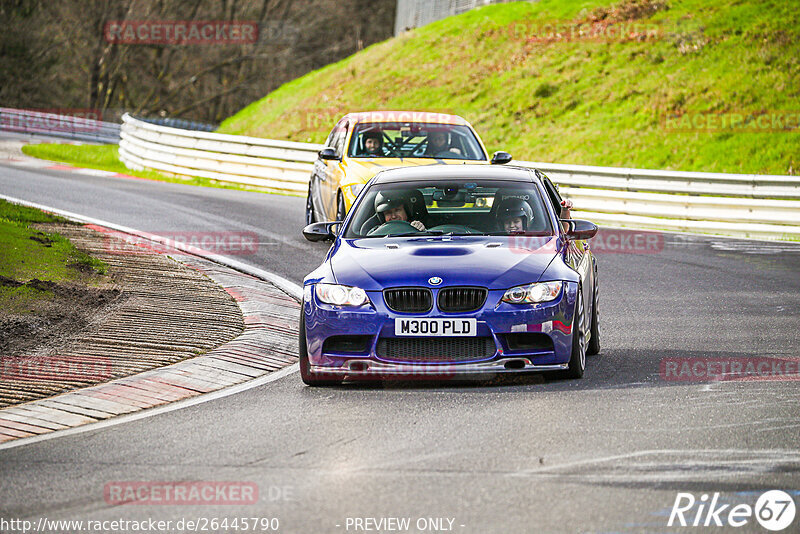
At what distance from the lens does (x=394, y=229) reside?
9.29 meters

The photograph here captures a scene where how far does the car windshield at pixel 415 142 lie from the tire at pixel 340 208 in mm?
924

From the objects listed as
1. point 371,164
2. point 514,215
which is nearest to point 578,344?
point 514,215

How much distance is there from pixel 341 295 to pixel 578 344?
1646 mm

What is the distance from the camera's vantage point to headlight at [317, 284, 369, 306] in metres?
8.05

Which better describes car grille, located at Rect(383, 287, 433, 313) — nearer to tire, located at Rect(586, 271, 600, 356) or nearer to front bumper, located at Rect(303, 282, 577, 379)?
front bumper, located at Rect(303, 282, 577, 379)

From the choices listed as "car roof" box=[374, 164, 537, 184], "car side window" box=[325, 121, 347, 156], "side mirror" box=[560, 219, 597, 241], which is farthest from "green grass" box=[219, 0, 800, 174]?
"side mirror" box=[560, 219, 597, 241]

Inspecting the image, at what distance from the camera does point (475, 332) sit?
787 cm

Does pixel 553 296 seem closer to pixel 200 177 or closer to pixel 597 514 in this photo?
pixel 597 514

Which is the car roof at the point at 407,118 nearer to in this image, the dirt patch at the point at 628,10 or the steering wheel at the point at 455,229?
the steering wheel at the point at 455,229

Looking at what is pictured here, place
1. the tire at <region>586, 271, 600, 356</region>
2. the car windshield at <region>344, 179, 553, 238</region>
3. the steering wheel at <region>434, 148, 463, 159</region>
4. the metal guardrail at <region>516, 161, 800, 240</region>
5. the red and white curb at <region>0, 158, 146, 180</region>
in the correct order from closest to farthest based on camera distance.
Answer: the car windshield at <region>344, 179, 553, 238</region> → the tire at <region>586, 271, 600, 356</region> → the steering wheel at <region>434, 148, 463, 159</region> → the metal guardrail at <region>516, 161, 800, 240</region> → the red and white curb at <region>0, 158, 146, 180</region>

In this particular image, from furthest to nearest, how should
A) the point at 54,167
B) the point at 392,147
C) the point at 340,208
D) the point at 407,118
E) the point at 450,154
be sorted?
the point at 54,167, the point at 407,118, the point at 392,147, the point at 450,154, the point at 340,208

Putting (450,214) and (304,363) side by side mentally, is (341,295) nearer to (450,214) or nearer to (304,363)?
(304,363)

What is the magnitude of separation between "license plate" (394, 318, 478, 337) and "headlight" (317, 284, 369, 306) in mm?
324

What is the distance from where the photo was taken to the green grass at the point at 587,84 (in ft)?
94.5
